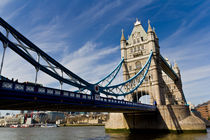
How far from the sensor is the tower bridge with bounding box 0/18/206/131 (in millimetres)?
14172

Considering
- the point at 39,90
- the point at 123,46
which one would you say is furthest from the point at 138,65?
the point at 39,90

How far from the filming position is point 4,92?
11.7 meters

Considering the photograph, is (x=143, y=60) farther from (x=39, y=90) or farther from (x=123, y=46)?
(x=39, y=90)

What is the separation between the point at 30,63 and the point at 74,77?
5.21 metres

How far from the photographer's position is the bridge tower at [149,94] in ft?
104

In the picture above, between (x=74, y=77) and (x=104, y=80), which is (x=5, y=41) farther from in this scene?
(x=104, y=80)

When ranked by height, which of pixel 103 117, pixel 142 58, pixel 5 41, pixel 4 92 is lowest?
pixel 103 117

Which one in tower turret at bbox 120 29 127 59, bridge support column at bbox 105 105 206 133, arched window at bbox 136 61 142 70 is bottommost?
bridge support column at bbox 105 105 206 133

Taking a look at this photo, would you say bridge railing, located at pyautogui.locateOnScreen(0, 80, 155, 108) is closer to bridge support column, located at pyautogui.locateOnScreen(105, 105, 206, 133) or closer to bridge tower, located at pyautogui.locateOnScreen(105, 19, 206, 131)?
Result: bridge support column, located at pyautogui.locateOnScreen(105, 105, 206, 133)

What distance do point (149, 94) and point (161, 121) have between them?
7751mm

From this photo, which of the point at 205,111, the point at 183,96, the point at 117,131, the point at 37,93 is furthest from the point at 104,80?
the point at 205,111

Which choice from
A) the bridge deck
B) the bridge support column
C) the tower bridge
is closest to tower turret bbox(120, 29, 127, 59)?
the tower bridge

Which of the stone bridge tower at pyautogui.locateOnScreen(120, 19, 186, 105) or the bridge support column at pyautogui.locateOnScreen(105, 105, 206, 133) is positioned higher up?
the stone bridge tower at pyautogui.locateOnScreen(120, 19, 186, 105)

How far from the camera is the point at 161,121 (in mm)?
32938
